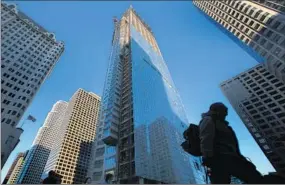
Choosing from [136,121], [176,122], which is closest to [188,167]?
[176,122]

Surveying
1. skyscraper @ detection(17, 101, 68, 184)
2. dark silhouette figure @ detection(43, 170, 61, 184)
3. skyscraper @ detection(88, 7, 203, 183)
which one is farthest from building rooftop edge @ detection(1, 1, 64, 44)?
dark silhouette figure @ detection(43, 170, 61, 184)

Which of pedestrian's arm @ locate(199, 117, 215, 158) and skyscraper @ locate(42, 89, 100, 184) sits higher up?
skyscraper @ locate(42, 89, 100, 184)

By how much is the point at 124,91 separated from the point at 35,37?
35338 mm

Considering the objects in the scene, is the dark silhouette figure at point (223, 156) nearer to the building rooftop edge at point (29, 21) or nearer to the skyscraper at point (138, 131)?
the skyscraper at point (138, 131)

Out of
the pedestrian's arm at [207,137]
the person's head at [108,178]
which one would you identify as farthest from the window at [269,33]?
the pedestrian's arm at [207,137]

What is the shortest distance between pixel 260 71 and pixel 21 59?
71.5 m

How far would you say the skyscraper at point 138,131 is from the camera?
44.4 m

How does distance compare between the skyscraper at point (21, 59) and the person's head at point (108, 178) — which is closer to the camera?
the person's head at point (108, 178)

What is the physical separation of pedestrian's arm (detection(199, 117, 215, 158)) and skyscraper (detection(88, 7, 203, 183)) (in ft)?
127

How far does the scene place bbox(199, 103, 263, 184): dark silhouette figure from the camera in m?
3.64

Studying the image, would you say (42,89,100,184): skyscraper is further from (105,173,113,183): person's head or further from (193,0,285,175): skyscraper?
(193,0,285,175): skyscraper

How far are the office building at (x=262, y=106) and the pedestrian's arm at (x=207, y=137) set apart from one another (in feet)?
172

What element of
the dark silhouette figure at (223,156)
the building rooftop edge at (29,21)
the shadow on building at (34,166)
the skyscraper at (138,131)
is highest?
the building rooftop edge at (29,21)

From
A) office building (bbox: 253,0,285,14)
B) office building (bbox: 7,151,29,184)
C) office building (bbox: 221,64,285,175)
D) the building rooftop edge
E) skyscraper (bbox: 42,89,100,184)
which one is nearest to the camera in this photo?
office building (bbox: 253,0,285,14)
